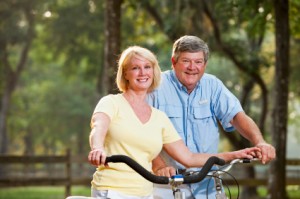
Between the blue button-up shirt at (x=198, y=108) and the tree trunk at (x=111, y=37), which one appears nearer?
the blue button-up shirt at (x=198, y=108)

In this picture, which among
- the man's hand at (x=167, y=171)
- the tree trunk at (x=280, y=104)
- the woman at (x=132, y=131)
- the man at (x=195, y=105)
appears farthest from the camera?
the tree trunk at (x=280, y=104)

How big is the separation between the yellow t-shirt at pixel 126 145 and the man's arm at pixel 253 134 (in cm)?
57

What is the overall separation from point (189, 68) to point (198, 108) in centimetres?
27

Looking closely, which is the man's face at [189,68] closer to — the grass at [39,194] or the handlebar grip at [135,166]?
the handlebar grip at [135,166]

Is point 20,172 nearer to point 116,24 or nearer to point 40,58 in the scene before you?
point 40,58

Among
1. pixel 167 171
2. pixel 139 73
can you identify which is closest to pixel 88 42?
pixel 167 171

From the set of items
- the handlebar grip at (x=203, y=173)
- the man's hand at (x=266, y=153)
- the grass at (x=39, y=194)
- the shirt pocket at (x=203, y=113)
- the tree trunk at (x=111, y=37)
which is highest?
the tree trunk at (x=111, y=37)

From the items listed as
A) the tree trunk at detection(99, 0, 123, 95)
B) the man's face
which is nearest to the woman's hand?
the man's face

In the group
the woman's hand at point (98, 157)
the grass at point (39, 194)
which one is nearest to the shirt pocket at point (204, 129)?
the woman's hand at point (98, 157)

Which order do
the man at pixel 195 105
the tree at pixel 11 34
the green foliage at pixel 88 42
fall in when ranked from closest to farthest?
the man at pixel 195 105, the green foliage at pixel 88 42, the tree at pixel 11 34

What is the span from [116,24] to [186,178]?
10127mm

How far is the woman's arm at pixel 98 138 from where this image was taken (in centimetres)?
346

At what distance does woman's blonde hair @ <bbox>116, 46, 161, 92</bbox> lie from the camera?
13.4 feet

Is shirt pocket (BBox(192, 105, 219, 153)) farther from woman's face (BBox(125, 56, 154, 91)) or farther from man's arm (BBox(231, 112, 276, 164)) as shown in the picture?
woman's face (BBox(125, 56, 154, 91))
